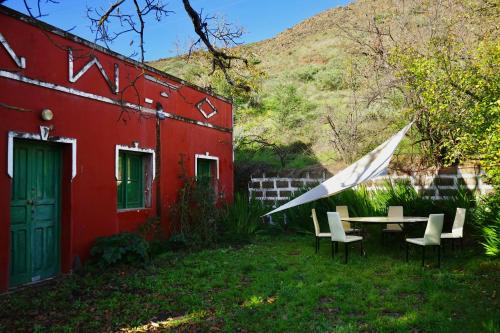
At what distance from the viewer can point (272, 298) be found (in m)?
4.48

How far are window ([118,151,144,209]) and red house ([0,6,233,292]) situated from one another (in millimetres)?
17

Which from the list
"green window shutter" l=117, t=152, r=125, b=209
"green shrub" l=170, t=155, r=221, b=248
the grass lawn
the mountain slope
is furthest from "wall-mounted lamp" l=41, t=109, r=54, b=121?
the mountain slope

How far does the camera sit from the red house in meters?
4.74

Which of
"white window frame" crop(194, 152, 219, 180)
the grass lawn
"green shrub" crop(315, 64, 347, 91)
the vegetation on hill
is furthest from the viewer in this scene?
"green shrub" crop(315, 64, 347, 91)

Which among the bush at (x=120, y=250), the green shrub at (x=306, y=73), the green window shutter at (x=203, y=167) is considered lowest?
the bush at (x=120, y=250)

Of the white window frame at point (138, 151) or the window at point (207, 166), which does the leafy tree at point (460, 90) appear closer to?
the window at point (207, 166)

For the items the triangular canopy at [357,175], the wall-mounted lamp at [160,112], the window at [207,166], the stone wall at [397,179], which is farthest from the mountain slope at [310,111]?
the wall-mounted lamp at [160,112]

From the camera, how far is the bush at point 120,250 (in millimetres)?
5594

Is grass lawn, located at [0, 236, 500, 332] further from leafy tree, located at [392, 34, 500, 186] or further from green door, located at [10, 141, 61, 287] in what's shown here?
leafy tree, located at [392, 34, 500, 186]

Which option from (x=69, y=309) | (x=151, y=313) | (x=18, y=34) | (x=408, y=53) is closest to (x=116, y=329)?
(x=151, y=313)

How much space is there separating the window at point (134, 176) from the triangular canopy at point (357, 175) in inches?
88.9

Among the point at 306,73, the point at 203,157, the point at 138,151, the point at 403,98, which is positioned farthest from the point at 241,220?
the point at 306,73

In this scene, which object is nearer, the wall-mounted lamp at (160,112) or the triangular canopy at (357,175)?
the triangular canopy at (357,175)

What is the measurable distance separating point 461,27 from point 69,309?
29.5ft
